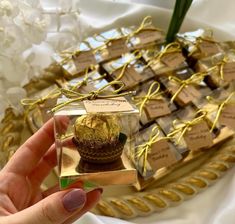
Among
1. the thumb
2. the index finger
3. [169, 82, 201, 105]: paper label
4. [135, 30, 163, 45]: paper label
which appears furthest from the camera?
[135, 30, 163, 45]: paper label

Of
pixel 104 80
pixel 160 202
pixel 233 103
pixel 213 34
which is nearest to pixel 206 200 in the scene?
pixel 160 202

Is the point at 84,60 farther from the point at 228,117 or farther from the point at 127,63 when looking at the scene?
the point at 228,117

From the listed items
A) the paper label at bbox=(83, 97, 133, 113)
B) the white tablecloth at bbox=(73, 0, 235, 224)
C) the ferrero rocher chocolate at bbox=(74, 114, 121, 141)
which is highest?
the paper label at bbox=(83, 97, 133, 113)

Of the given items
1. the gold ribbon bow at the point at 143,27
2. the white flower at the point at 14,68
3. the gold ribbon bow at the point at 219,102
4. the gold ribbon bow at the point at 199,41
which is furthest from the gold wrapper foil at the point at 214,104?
the white flower at the point at 14,68

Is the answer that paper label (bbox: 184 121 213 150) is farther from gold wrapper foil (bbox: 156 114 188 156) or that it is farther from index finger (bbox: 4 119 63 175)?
index finger (bbox: 4 119 63 175)

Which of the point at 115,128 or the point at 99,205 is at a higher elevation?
the point at 115,128

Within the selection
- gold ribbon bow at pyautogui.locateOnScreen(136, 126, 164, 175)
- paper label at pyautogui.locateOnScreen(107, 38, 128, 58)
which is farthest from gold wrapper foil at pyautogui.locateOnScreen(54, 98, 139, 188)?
paper label at pyautogui.locateOnScreen(107, 38, 128, 58)

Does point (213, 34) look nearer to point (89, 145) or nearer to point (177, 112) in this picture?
point (177, 112)
